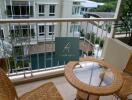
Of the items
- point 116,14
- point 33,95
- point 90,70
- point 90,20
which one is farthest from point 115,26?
point 33,95

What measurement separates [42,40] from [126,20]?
159 cm

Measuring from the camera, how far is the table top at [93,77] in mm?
1436

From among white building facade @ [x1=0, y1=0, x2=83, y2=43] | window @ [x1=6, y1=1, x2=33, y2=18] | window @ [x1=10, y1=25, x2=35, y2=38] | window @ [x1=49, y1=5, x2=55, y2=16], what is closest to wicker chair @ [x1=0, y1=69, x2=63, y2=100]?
window @ [x1=10, y1=25, x2=35, y2=38]

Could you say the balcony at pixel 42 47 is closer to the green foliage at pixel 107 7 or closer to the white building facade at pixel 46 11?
the white building facade at pixel 46 11

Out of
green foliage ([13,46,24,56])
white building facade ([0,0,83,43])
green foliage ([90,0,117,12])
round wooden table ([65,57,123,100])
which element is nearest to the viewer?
round wooden table ([65,57,123,100])

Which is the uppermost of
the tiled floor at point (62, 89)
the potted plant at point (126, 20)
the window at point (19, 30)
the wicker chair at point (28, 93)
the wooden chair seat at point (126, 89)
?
the potted plant at point (126, 20)

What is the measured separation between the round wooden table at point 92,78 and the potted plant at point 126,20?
1.15 metres

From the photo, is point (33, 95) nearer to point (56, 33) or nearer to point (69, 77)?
point (69, 77)

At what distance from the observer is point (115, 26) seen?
280 cm

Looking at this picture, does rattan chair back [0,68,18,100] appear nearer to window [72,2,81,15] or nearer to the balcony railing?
the balcony railing

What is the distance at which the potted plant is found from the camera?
2.64m

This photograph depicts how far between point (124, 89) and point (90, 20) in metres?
1.28

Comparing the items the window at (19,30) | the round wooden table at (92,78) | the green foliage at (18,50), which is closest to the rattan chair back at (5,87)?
the round wooden table at (92,78)

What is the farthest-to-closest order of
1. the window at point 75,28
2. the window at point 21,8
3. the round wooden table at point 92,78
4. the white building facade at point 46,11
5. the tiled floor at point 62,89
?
the window at point 21,8 → the white building facade at point 46,11 → the window at point 75,28 → the tiled floor at point 62,89 → the round wooden table at point 92,78
